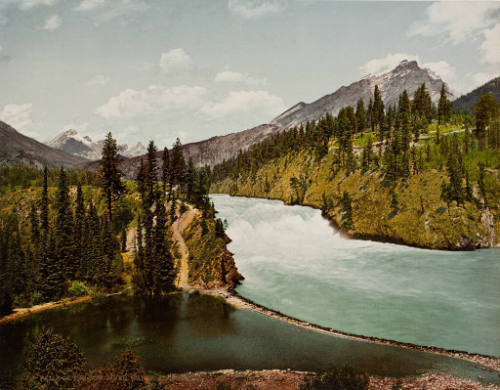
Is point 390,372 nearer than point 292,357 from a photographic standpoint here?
Yes

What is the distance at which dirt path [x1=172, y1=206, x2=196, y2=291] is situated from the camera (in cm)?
3356

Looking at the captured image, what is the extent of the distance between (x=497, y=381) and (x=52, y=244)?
1541 inches

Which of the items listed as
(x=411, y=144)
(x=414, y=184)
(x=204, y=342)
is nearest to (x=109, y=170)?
(x=204, y=342)

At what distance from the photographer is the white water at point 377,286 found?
2228cm

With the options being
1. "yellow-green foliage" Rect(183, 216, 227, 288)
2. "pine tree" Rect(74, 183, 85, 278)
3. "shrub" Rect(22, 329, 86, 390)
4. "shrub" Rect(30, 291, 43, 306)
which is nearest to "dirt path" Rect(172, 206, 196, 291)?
"yellow-green foliage" Rect(183, 216, 227, 288)

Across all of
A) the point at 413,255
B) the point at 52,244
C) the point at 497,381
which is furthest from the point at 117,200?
the point at 497,381

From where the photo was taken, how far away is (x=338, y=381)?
615 inches

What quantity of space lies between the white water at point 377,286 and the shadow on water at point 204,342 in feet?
9.93

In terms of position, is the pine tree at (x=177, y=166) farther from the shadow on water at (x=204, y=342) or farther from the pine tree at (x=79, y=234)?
the shadow on water at (x=204, y=342)

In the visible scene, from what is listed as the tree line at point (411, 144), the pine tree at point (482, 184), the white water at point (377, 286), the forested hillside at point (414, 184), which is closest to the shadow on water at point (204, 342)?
the white water at point (377, 286)

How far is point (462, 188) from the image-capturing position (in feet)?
156

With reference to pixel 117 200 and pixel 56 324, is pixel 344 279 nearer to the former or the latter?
pixel 56 324

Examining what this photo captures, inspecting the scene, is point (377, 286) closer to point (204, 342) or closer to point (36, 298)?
point (204, 342)

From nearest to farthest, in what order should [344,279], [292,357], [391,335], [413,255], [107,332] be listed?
1. [292,357]
2. [391,335]
3. [107,332]
4. [344,279]
5. [413,255]
